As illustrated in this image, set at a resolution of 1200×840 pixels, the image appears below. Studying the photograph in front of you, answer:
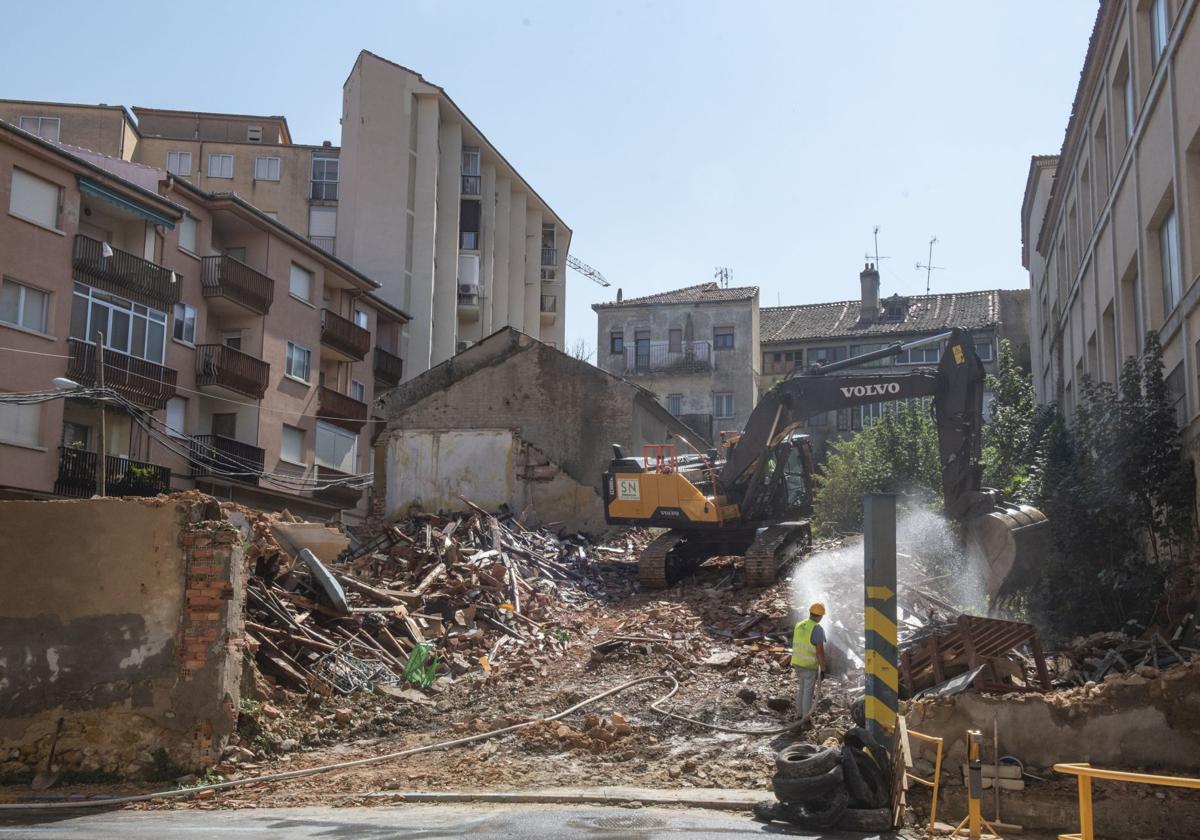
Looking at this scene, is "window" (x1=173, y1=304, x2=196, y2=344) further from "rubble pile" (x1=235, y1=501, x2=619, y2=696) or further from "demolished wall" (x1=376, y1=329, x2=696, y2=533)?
"rubble pile" (x1=235, y1=501, x2=619, y2=696)

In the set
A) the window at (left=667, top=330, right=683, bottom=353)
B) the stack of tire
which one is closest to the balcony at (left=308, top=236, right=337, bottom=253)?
the window at (left=667, top=330, right=683, bottom=353)

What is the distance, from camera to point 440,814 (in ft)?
33.3

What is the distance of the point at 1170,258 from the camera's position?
1719 centimetres

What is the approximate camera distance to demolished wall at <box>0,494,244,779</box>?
11844mm

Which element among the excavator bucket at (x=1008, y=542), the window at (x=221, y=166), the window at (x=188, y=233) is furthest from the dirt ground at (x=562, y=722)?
the window at (x=221, y=166)

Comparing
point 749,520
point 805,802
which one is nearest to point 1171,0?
point 749,520

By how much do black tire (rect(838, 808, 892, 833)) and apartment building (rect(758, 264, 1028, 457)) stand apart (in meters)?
42.0

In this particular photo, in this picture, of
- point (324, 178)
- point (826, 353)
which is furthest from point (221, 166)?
point (826, 353)

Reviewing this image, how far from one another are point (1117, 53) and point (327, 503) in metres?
30.8

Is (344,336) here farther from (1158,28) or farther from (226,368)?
(1158,28)

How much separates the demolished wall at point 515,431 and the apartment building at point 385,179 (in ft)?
45.0

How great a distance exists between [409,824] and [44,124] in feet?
151

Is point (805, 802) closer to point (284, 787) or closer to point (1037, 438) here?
point (284, 787)

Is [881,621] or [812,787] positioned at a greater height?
Answer: [881,621]
